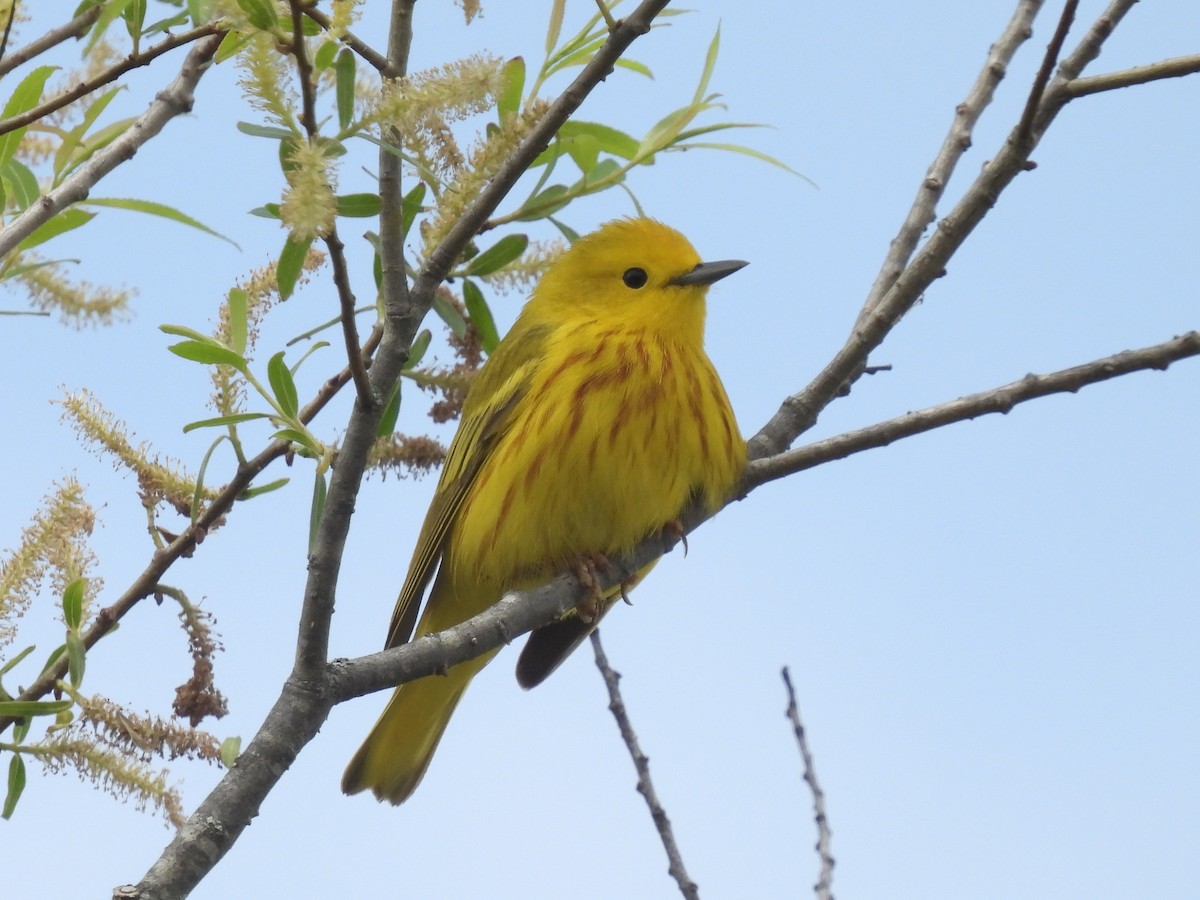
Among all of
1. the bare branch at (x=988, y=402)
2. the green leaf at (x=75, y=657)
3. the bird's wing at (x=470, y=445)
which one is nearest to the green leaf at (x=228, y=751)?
the green leaf at (x=75, y=657)

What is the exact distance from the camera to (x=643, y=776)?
3.63 metres

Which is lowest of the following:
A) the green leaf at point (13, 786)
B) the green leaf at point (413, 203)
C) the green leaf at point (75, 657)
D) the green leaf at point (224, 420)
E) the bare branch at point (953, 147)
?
the green leaf at point (13, 786)

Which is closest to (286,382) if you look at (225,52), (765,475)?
(225,52)

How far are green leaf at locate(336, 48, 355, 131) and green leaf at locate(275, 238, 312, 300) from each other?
0.50 m

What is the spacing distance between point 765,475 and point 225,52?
60.5 inches

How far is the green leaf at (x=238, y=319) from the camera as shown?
261 cm

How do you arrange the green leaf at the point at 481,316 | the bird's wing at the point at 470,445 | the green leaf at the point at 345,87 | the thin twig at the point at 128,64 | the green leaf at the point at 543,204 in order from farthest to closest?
the bird's wing at the point at 470,445 < the green leaf at the point at 481,316 < the green leaf at the point at 543,204 < the thin twig at the point at 128,64 < the green leaf at the point at 345,87

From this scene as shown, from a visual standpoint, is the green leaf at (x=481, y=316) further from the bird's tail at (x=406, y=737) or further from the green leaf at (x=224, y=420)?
the bird's tail at (x=406, y=737)

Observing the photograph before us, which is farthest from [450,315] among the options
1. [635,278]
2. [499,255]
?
[635,278]

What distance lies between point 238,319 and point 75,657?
2.25ft

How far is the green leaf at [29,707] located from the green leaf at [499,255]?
3.77ft

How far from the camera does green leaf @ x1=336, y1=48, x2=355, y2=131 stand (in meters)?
2.20

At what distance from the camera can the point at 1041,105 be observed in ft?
9.04

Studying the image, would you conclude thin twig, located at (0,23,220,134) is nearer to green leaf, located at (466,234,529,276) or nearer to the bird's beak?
green leaf, located at (466,234,529,276)
